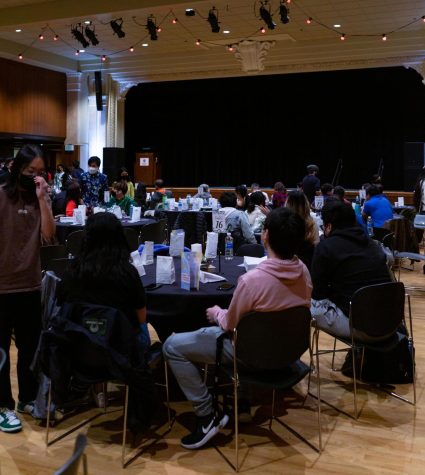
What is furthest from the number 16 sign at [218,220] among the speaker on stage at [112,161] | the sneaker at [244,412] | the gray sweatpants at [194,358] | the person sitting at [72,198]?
the speaker on stage at [112,161]

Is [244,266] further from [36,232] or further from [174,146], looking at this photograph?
[174,146]

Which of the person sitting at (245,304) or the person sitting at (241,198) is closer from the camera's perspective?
the person sitting at (245,304)

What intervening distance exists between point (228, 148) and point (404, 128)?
505cm

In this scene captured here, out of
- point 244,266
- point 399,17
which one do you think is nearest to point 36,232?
point 244,266

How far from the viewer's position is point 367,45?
41.7 ft

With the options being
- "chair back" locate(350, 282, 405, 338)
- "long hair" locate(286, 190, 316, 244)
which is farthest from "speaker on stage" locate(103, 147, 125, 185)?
"chair back" locate(350, 282, 405, 338)

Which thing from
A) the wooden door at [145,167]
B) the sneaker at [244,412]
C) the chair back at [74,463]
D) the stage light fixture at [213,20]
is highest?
the stage light fixture at [213,20]

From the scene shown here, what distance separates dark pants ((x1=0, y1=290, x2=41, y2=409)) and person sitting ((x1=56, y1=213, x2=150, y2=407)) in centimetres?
46

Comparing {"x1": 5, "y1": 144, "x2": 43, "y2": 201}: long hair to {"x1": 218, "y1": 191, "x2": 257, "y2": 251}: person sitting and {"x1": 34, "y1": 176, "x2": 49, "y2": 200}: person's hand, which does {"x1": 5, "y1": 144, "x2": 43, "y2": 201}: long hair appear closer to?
{"x1": 34, "y1": 176, "x2": 49, "y2": 200}: person's hand

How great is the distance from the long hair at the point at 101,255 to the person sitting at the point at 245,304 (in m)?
0.55

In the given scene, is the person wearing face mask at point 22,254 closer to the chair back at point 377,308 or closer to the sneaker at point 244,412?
the sneaker at point 244,412

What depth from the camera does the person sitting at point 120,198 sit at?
819 centimetres

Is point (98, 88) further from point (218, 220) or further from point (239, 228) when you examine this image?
point (218, 220)

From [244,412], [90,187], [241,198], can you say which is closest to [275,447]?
[244,412]
